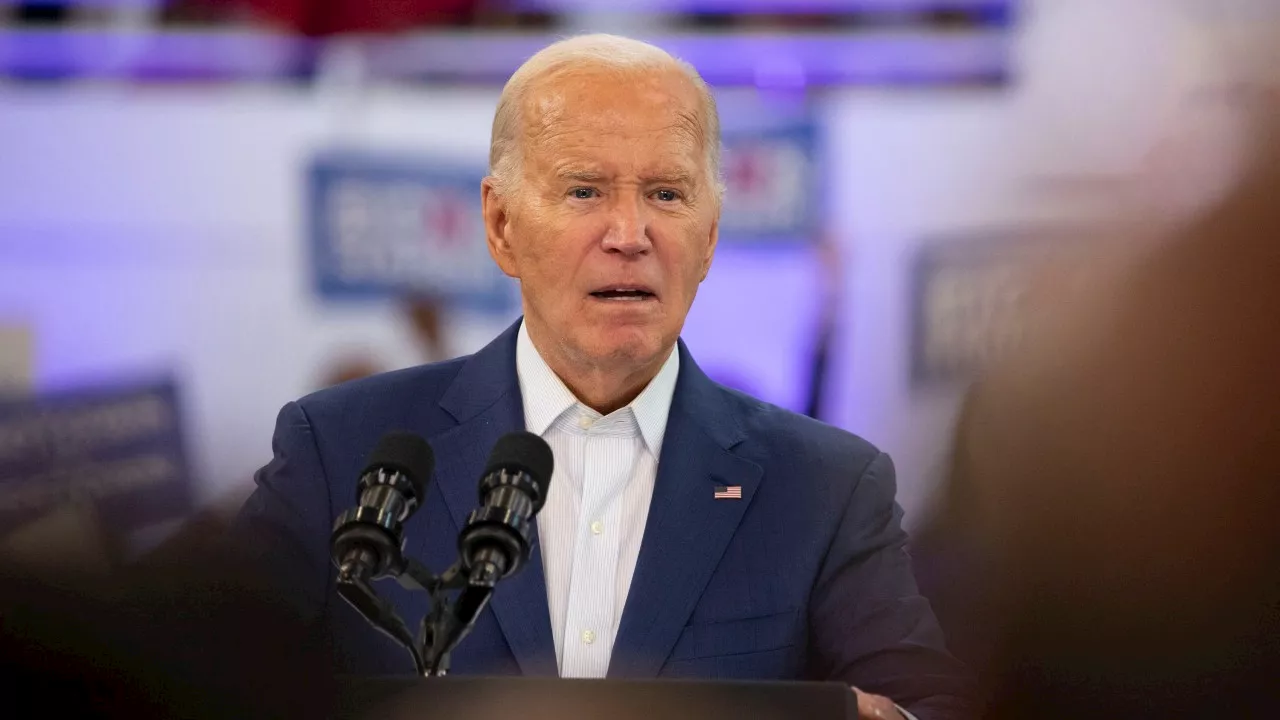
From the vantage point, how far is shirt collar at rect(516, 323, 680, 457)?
1818mm

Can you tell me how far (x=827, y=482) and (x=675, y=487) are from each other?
0.20 metres

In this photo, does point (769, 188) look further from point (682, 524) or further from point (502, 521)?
point (502, 521)

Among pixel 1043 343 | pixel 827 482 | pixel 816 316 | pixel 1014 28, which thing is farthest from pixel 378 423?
pixel 1014 28

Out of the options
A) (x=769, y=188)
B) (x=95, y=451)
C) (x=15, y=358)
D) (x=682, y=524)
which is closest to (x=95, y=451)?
(x=95, y=451)

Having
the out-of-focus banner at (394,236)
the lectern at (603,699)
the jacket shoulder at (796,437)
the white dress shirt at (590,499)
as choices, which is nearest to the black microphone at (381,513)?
the lectern at (603,699)

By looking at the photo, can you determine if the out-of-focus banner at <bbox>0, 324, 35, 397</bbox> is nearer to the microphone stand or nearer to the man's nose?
the man's nose

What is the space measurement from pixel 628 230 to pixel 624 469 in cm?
31

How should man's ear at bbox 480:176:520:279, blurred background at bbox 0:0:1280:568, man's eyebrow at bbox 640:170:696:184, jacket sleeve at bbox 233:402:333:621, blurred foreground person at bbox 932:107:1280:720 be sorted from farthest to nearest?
blurred background at bbox 0:0:1280:568 < man's ear at bbox 480:176:520:279 < man's eyebrow at bbox 640:170:696:184 < jacket sleeve at bbox 233:402:333:621 < blurred foreground person at bbox 932:107:1280:720

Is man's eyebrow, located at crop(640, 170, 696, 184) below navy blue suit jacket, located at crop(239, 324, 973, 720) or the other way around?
the other way around

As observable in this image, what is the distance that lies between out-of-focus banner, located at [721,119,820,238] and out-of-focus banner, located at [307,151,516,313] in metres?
0.67

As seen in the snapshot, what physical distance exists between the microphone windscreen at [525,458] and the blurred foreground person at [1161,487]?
418mm

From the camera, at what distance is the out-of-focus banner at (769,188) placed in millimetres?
3846

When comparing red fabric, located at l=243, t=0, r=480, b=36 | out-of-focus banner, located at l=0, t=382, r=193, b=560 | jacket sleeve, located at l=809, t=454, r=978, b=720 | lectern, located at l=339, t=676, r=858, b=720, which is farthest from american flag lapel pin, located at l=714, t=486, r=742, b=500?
red fabric, located at l=243, t=0, r=480, b=36

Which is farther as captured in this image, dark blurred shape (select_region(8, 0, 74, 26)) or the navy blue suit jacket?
dark blurred shape (select_region(8, 0, 74, 26))
